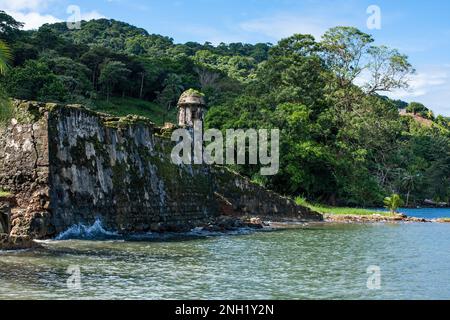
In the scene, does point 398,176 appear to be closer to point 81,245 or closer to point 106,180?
point 106,180

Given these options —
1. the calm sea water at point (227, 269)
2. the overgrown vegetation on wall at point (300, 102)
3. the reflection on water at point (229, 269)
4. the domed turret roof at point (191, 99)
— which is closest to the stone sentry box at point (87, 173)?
the calm sea water at point (227, 269)

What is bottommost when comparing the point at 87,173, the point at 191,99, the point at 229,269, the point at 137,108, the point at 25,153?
the point at 229,269

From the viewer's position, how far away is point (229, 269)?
17234 millimetres

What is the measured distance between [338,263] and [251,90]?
1547 inches

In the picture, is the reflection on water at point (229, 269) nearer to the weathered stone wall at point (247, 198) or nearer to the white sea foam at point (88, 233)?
the white sea foam at point (88, 233)

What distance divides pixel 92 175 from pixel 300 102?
3204cm

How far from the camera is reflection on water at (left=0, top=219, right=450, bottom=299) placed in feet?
44.1

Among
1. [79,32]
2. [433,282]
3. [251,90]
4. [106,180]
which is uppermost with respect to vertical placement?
[79,32]

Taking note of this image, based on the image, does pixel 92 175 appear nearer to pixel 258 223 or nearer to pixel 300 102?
pixel 258 223

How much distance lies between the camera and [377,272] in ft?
56.9

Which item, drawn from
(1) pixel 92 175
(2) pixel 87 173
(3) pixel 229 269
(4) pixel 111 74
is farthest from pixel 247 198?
(4) pixel 111 74

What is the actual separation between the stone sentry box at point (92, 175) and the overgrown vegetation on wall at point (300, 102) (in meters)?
14.8

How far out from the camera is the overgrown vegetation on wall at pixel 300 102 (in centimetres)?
4925
